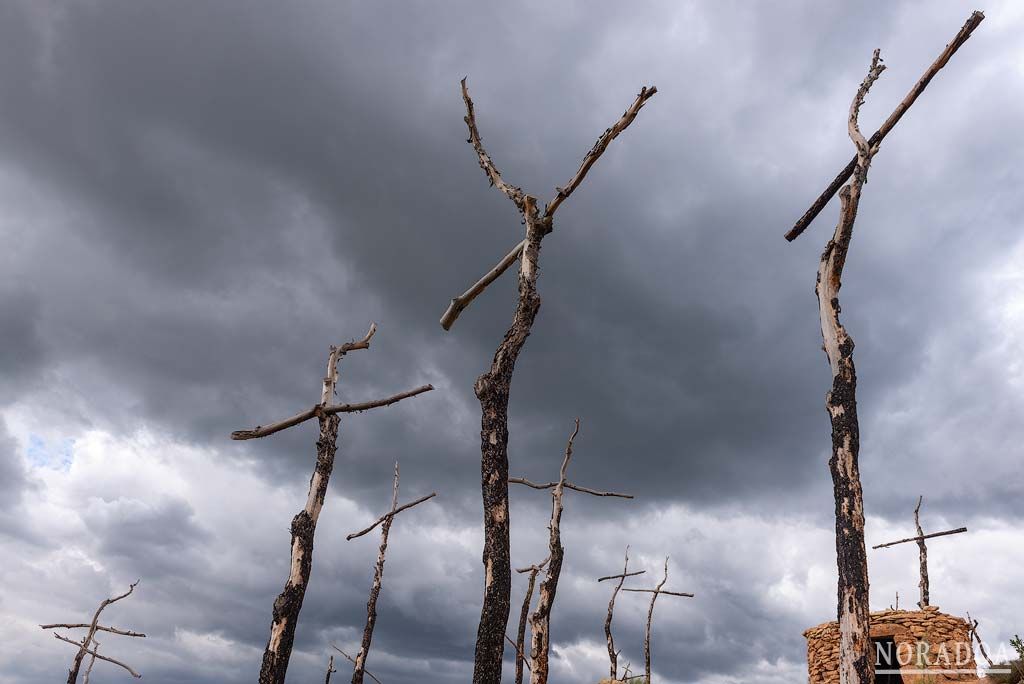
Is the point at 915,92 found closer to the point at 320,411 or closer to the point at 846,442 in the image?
the point at 846,442

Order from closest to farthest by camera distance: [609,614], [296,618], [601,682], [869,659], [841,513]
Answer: [869,659]
[841,513]
[296,618]
[601,682]
[609,614]

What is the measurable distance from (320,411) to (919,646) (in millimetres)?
20768

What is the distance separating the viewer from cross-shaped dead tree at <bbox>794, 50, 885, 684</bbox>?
9836 mm

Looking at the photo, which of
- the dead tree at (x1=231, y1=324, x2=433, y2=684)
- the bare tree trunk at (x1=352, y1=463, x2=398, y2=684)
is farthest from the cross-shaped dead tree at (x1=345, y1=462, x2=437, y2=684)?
the dead tree at (x1=231, y1=324, x2=433, y2=684)

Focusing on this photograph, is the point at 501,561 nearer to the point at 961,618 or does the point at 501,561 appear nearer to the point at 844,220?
the point at 844,220

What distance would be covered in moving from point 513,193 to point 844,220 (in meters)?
5.87

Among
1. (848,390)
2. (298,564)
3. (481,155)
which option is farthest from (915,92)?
(298,564)

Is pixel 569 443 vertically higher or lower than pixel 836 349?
higher

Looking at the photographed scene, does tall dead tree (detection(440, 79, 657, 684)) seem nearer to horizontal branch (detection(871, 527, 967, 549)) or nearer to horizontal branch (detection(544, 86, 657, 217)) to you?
horizontal branch (detection(544, 86, 657, 217))

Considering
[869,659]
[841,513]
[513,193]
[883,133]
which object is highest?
[883,133]

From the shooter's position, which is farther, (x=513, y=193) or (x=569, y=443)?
(x=569, y=443)

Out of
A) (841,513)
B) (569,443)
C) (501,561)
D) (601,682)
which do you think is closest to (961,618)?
(601,682)

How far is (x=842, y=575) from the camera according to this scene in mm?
10195

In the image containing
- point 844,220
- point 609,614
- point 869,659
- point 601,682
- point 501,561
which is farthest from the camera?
point 609,614
